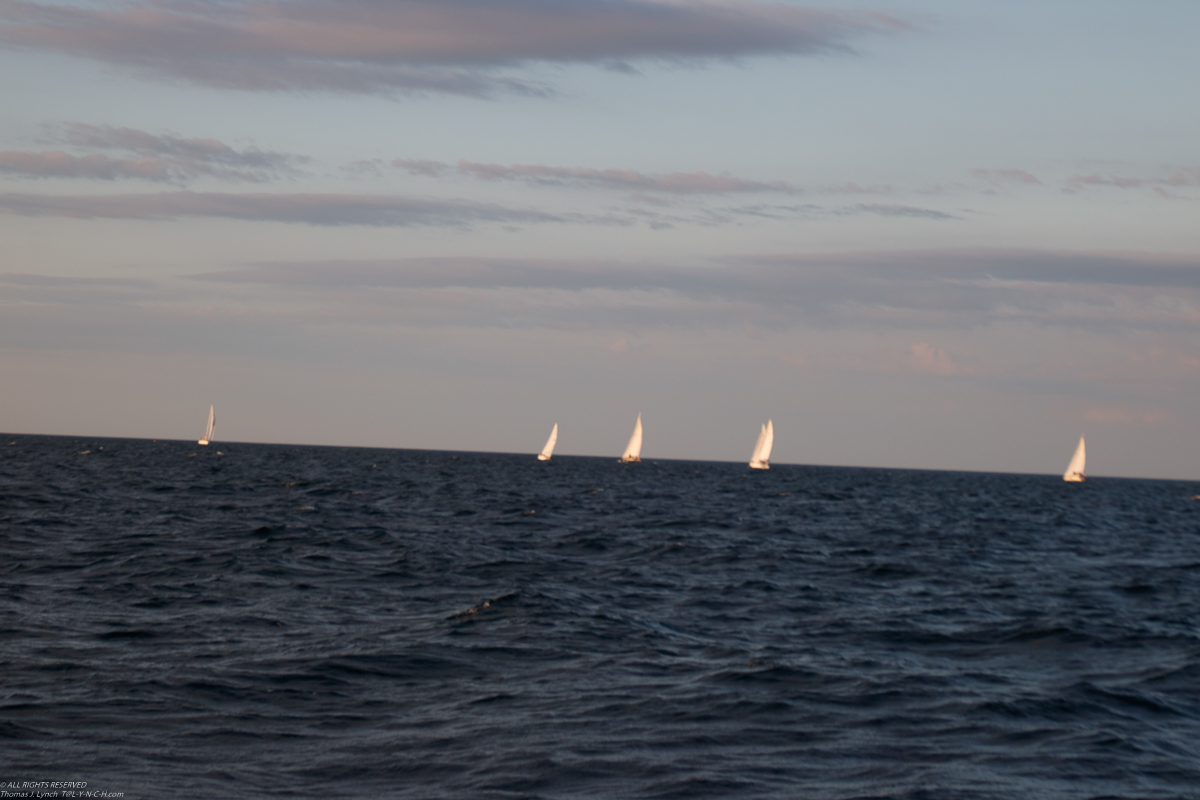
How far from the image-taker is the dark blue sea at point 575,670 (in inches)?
444

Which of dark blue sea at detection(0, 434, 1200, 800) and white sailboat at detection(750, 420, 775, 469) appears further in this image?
white sailboat at detection(750, 420, 775, 469)

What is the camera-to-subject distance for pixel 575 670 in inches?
631

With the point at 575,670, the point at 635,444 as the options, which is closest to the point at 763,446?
the point at 635,444

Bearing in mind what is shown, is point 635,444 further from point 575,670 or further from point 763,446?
point 575,670

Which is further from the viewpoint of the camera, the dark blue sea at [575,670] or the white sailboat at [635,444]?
the white sailboat at [635,444]

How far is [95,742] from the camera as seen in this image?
11484 millimetres

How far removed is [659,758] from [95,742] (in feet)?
19.6

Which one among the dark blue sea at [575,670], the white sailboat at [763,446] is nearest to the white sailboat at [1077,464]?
the white sailboat at [763,446]

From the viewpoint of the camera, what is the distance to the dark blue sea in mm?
11273

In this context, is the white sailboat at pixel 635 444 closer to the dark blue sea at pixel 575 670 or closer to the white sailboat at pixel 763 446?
the white sailboat at pixel 763 446

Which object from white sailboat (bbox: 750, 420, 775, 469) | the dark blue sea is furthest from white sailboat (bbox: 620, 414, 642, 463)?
the dark blue sea

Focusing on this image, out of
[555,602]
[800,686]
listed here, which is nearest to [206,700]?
[800,686]

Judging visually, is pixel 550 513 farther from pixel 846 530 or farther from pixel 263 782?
pixel 263 782

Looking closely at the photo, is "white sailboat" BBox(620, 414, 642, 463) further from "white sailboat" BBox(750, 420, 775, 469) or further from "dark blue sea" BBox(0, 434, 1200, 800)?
"dark blue sea" BBox(0, 434, 1200, 800)
